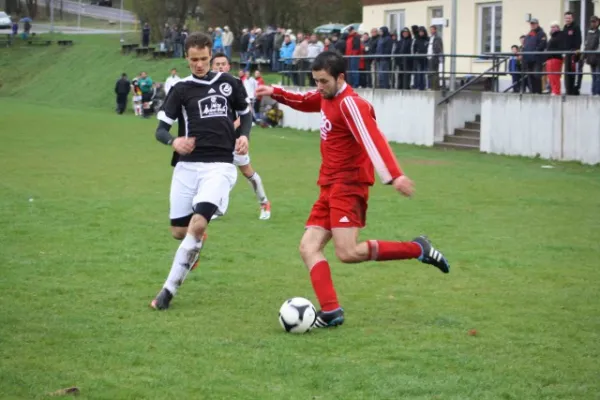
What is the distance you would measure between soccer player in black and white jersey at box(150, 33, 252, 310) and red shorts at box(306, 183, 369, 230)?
1.03 metres

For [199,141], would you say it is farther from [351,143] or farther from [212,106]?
[351,143]

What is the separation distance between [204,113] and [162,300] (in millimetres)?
1596

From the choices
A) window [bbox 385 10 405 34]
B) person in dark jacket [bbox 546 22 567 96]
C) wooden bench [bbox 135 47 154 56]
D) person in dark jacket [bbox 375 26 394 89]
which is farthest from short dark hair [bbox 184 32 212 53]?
wooden bench [bbox 135 47 154 56]

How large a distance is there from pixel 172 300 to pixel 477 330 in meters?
2.63

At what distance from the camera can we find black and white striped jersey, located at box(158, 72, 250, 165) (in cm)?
868

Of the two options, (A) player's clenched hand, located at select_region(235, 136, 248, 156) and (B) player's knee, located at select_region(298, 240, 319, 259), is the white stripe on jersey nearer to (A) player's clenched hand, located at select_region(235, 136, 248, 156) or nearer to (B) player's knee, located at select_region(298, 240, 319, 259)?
(A) player's clenched hand, located at select_region(235, 136, 248, 156)

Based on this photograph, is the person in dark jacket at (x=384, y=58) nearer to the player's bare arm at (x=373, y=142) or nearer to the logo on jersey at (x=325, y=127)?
the logo on jersey at (x=325, y=127)

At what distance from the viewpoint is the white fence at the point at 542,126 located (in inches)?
891

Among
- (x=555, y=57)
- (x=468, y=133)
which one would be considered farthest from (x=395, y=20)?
(x=555, y=57)

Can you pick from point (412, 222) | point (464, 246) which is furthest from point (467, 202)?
point (464, 246)

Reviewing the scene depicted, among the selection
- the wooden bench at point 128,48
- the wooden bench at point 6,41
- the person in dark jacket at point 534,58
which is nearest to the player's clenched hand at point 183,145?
the person in dark jacket at point 534,58

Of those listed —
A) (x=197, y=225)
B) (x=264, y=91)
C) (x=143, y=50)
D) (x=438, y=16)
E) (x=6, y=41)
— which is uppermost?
(x=6, y=41)

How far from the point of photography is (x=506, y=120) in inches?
989

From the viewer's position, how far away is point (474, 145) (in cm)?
2678
